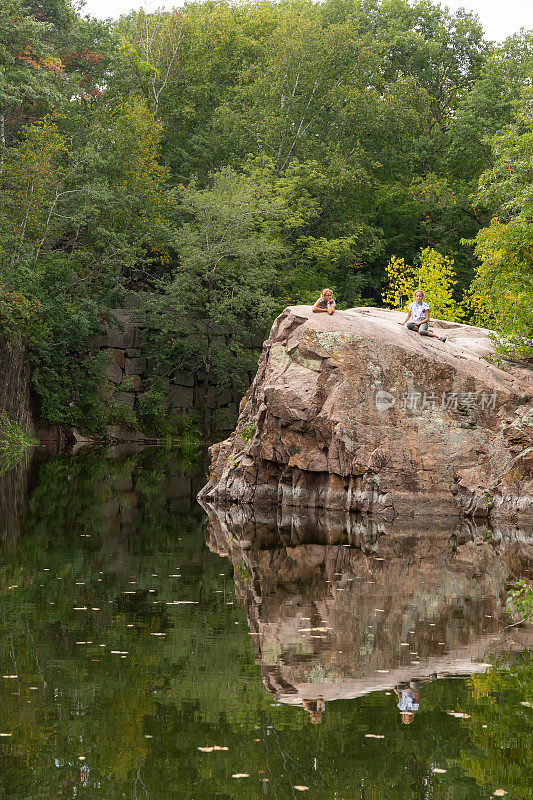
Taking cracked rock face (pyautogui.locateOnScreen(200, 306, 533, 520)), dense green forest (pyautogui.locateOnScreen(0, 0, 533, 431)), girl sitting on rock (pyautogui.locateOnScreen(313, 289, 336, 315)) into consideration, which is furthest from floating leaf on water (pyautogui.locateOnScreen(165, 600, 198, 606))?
dense green forest (pyautogui.locateOnScreen(0, 0, 533, 431))

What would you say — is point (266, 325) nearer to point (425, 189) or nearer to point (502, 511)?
point (425, 189)

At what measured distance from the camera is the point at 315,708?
6.18 meters

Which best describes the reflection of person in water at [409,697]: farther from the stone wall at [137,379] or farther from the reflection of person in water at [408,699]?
the stone wall at [137,379]

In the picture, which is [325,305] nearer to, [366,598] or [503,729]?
[366,598]

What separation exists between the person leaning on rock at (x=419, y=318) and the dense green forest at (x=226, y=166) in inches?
575

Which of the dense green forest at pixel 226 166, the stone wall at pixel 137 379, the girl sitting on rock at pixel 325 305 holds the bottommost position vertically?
the stone wall at pixel 137 379

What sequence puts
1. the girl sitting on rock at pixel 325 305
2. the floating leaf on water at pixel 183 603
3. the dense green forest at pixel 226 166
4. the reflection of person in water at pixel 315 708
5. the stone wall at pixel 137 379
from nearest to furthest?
the reflection of person in water at pixel 315 708 → the floating leaf on water at pixel 183 603 → the girl sitting on rock at pixel 325 305 → the dense green forest at pixel 226 166 → the stone wall at pixel 137 379

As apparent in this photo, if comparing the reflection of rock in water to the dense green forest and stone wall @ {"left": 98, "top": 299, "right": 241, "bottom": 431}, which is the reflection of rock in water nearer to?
the dense green forest

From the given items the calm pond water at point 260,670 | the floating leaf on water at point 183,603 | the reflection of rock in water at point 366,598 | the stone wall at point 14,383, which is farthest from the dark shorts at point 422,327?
the stone wall at point 14,383

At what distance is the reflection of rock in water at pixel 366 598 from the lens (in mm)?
7160

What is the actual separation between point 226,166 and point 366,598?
116 feet

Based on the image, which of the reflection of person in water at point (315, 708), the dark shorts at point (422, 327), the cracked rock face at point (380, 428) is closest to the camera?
the reflection of person in water at point (315, 708)

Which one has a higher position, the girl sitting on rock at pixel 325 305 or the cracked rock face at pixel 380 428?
the girl sitting on rock at pixel 325 305

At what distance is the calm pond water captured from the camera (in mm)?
5156
